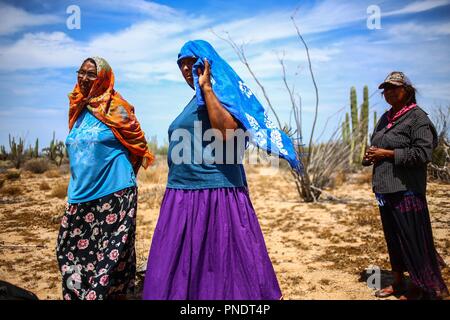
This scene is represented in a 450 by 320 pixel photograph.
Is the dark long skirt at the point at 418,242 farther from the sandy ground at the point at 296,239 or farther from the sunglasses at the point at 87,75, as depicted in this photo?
the sunglasses at the point at 87,75

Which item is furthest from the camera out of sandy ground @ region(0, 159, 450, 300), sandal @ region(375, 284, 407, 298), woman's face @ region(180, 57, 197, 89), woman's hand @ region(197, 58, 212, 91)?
sandy ground @ region(0, 159, 450, 300)

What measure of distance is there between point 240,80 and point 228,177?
656 millimetres

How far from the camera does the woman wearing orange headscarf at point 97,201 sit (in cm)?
296

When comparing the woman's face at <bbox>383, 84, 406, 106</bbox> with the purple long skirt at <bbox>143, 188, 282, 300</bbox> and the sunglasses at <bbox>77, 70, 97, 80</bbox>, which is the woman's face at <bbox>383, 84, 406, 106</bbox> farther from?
the sunglasses at <bbox>77, 70, 97, 80</bbox>

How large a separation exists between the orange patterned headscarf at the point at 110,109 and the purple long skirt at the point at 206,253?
987 millimetres

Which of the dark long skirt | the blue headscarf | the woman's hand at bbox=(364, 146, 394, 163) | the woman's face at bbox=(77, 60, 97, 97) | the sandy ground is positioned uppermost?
the woman's face at bbox=(77, 60, 97, 97)

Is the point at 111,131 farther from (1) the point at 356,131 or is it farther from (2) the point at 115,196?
(1) the point at 356,131

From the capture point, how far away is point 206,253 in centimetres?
233

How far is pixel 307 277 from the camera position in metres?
4.01

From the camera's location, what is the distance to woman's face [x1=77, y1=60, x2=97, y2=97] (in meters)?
3.05

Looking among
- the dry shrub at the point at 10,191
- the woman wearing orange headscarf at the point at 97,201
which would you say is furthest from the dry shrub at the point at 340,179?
the woman wearing orange headscarf at the point at 97,201

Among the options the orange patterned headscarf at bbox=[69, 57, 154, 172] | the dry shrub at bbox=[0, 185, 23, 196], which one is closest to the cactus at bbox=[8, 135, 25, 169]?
the dry shrub at bbox=[0, 185, 23, 196]

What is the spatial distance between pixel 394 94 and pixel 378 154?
19.8 inches

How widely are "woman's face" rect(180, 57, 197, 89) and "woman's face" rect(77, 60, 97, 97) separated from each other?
96 centimetres
